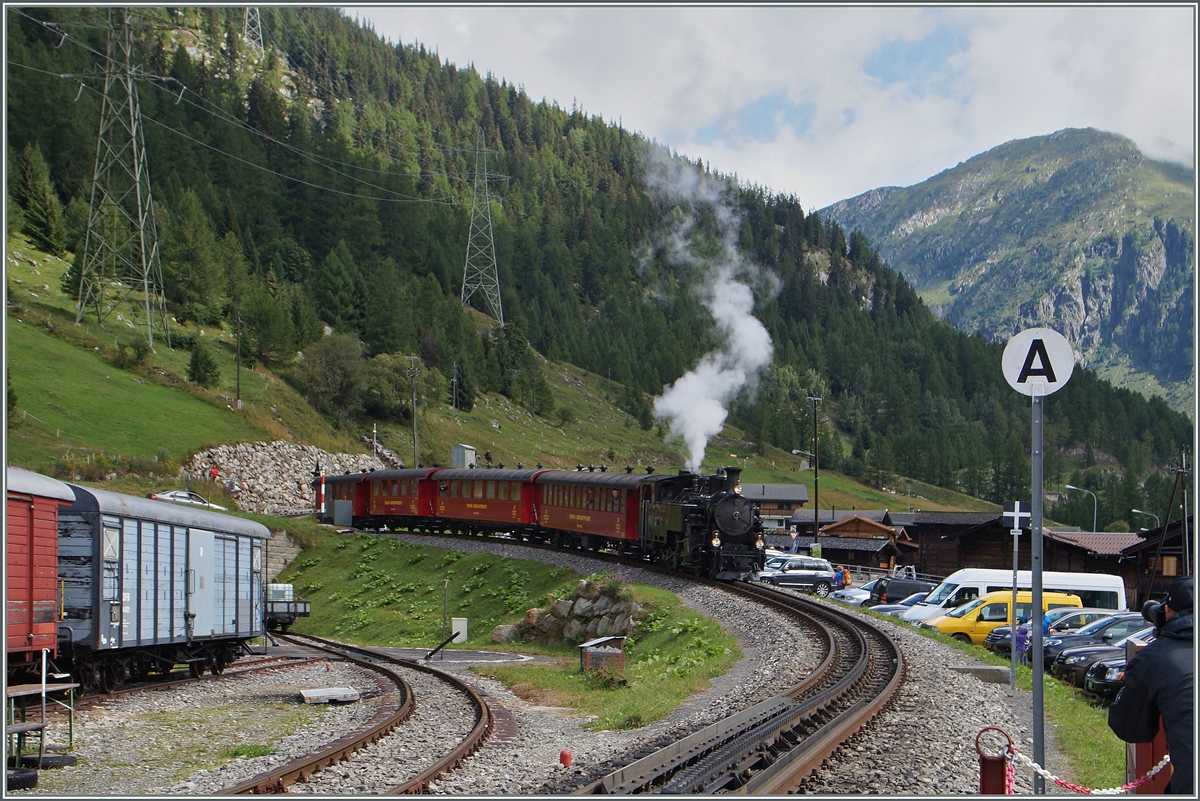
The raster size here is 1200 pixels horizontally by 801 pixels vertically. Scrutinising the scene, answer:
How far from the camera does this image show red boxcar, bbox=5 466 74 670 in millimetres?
13422

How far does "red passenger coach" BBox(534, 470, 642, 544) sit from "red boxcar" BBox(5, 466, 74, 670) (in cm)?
2236

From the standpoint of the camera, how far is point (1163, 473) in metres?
182

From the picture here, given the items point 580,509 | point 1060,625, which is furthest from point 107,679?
point 580,509

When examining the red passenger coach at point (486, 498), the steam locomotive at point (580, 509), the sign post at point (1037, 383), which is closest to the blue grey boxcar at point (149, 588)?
the steam locomotive at point (580, 509)

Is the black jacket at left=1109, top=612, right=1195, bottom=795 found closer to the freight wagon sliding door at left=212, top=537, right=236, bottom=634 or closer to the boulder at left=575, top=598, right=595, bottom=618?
the freight wagon sliding door at left=212, top=537, right=236, bottom=634

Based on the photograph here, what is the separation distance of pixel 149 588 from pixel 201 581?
258 centimetres

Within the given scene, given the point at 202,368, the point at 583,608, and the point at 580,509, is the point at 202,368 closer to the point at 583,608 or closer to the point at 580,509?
the point at 580,509

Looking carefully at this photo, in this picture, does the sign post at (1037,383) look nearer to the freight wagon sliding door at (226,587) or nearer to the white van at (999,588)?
the freight wagon sliding door at (226,587)

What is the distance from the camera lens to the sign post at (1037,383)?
7.85 m

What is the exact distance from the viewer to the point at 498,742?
1394cm

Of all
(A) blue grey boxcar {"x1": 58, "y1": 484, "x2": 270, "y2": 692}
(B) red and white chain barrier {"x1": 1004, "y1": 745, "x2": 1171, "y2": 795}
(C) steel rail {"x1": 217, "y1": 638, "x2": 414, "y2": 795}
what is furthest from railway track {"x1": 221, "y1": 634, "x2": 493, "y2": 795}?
(B) red and white chain barrier {"x1": 1004, "y1": 745, "x2": 1171, "y2": 795}

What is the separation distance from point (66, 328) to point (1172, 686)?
73.7 metres

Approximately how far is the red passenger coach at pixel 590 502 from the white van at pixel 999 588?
9.87 meters

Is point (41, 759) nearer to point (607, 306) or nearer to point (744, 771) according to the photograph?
point (744, 771)
